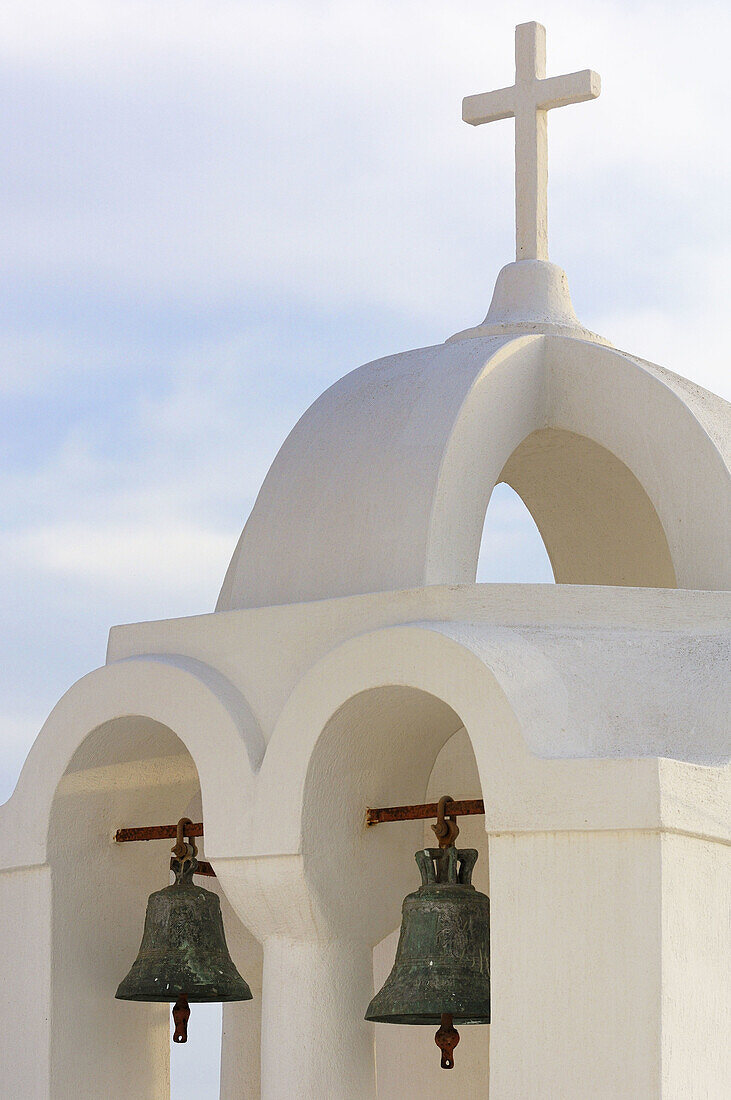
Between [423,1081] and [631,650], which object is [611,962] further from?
[423,1081]

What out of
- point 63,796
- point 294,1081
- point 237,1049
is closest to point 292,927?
point 294,1081

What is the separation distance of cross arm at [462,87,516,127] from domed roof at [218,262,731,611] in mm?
808

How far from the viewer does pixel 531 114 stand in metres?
A: 9.05

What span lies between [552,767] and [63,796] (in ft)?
9.02

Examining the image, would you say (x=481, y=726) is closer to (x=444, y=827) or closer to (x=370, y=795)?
(x=444, y=827)

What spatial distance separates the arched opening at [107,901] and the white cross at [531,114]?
3.01m

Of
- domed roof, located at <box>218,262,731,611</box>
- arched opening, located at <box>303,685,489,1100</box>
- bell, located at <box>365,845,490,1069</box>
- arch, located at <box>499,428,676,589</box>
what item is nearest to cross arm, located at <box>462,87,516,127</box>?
domed roof, located at <box>218,262,731,611</box>

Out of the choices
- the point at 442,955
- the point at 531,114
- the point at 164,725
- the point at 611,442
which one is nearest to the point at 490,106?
the point at 531,114

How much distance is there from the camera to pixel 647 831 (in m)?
6.36

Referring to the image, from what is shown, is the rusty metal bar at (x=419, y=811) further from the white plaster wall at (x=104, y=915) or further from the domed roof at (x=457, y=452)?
the white plaster wall at (x=104, y=915)

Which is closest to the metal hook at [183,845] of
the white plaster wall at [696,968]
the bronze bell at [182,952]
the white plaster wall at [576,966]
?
the bronze bell at [182,952]

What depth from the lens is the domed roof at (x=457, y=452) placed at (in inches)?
305

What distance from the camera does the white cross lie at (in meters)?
8.98

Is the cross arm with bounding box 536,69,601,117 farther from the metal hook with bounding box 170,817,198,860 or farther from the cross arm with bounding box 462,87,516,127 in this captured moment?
the metal hook with bounding box 170,817,198,860
